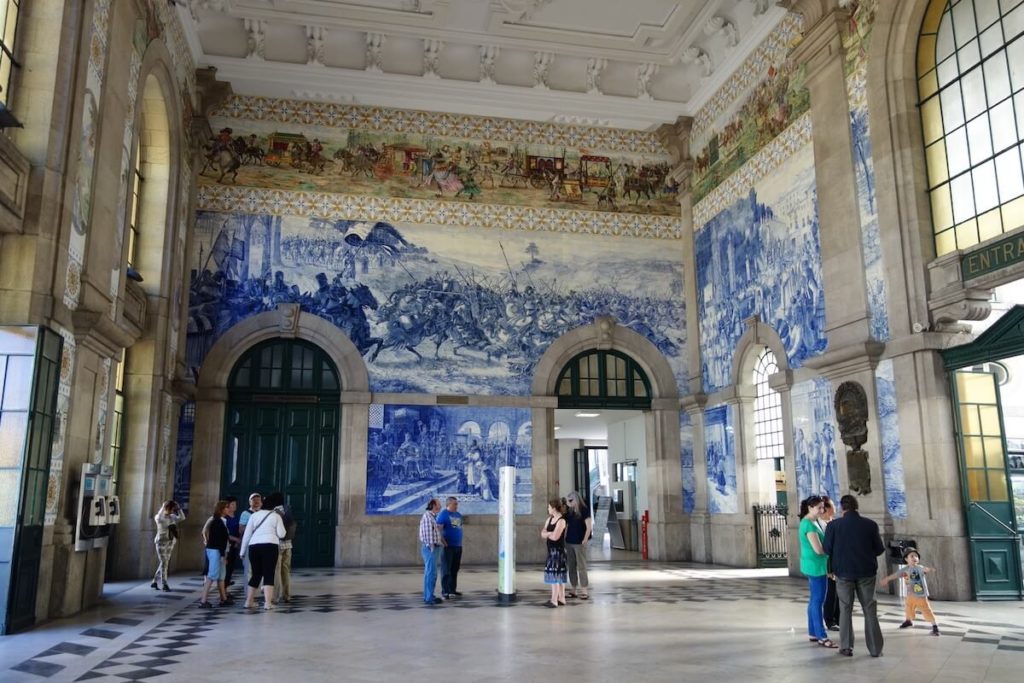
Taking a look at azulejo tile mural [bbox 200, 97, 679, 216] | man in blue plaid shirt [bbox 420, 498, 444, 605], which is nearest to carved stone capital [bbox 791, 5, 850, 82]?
azulejo tile mural [bbox 200, 97, 679, 216]

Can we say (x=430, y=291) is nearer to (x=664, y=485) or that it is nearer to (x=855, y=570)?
(x=664, y=485)

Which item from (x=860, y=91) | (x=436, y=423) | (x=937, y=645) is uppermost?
(x=860, y=91)

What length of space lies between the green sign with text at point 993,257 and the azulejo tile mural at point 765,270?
10.0 feet

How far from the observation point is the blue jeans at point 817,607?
7.67 meters

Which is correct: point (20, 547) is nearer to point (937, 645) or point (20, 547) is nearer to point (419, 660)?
point (419, 660)

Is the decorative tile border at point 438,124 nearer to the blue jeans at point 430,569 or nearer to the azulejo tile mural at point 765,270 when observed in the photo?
the azulejo tile mural at point 765,270

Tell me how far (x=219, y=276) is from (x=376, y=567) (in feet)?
22.3

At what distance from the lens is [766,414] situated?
16.4 metres

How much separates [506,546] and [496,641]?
287 cm

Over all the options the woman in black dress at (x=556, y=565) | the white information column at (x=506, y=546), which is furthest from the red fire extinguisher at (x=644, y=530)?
the white information column at (x=506, y=546)

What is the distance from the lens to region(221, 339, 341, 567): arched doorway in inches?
653

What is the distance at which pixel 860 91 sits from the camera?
516 inches

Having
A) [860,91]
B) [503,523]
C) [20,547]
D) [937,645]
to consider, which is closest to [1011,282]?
[860,91]

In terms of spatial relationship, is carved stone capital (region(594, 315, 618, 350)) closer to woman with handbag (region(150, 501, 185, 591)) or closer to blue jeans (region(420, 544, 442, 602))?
blue jeans (region(420, 544, 442, 602))
